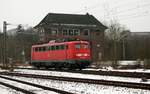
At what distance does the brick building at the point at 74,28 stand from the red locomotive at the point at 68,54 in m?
38.8

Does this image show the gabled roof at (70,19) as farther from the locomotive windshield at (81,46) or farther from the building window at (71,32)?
the locomotive windshield at (81,46)

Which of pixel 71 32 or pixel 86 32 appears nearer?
pixel 71 32

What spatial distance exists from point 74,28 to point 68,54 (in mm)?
49857

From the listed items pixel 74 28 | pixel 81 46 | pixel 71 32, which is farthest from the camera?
pixel 74 28

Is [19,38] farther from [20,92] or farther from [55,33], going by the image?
[20,92]

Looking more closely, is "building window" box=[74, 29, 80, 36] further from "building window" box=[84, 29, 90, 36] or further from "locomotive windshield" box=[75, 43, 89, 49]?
"locomotive windshield" box=[75, 43, 89, 49]

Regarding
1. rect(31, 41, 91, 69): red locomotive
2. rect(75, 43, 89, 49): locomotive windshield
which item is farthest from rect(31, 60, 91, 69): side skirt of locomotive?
rect(75, 43, 89, 49): locomotive windshield

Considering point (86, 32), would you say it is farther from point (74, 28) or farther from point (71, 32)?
point (71, 32)

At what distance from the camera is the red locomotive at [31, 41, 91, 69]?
34.1 metres

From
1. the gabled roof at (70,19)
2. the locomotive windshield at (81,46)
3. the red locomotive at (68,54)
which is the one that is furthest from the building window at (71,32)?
the locomotive windshield at (81,46)

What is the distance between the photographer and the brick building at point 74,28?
262ft

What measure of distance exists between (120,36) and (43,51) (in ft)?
137

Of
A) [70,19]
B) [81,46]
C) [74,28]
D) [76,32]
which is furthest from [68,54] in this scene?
[70,19]

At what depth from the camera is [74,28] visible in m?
84.0
